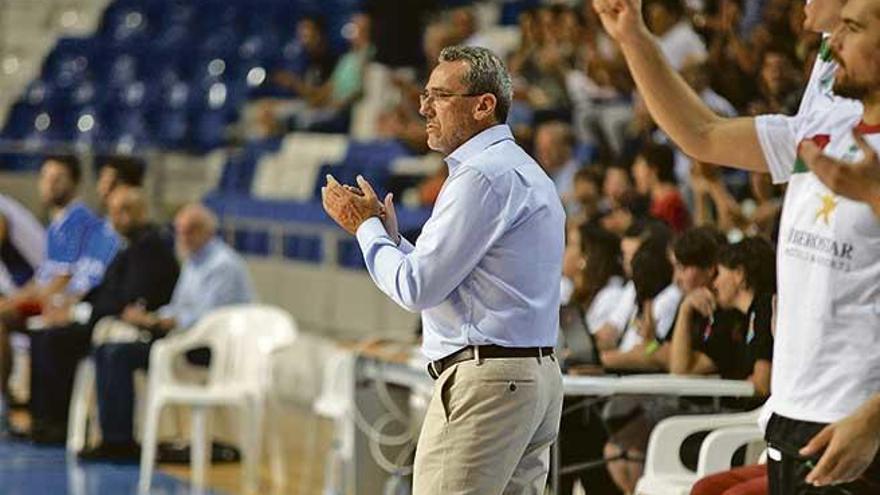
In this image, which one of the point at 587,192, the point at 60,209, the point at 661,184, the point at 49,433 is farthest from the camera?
the point at 60,209

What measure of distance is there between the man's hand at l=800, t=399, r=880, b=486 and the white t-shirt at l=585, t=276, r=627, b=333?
473 cm

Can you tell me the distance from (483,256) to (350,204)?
335mm

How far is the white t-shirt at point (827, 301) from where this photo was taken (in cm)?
322

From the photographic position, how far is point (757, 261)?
19.6 feet

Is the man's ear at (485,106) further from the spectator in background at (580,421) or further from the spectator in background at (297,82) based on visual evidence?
the spectator in background at (297,82)

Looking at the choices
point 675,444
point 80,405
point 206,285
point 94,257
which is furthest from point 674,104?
point 94,257

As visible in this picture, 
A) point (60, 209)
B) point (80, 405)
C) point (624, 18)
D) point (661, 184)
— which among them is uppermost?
point (624, 18)

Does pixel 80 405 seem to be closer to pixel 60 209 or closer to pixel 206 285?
pixel 206 285

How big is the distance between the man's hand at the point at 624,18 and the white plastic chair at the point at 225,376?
646cm

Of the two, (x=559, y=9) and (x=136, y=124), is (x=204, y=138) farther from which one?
(x=559, y=9)

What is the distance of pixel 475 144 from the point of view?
455cm

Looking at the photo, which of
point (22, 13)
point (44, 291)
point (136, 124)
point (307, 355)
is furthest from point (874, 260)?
point (22, 13)

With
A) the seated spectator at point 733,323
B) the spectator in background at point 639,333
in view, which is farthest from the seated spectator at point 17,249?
the seated spectator at point 733,323

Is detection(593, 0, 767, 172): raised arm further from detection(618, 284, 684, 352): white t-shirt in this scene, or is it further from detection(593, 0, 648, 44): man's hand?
detection(618, 284, 684, 352): white t-shirt
